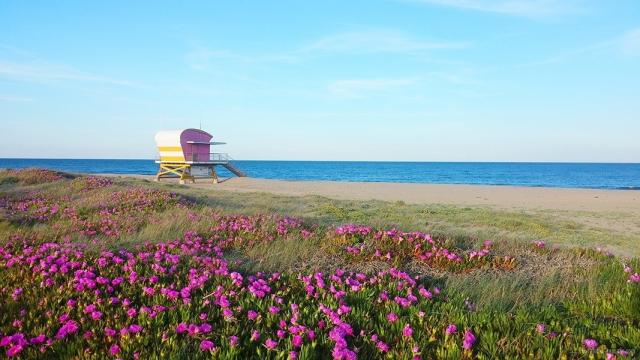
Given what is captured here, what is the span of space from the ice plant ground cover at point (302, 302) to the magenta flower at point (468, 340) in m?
0.02

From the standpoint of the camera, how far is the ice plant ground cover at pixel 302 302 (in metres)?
3.84

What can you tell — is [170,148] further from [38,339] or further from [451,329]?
[451,329]

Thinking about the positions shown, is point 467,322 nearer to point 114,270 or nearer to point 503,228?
point 114,270

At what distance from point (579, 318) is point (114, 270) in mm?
5147

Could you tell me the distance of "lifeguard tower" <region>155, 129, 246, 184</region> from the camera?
137 feet

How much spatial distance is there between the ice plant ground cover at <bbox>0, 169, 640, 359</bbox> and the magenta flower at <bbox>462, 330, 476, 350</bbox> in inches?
0.7

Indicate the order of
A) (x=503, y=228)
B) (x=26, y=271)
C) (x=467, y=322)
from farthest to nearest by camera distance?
(x=503, y=228) → (x=26, y=271) → (x=467, y=322)

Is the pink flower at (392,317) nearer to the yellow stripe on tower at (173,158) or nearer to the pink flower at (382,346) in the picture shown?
the pink flower at (382,346)

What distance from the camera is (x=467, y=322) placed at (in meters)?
4.40

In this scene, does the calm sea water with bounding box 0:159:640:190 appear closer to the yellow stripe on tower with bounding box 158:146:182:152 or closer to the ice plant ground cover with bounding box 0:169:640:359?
the yellow stripe on tower with bounding box 158:146:182:152

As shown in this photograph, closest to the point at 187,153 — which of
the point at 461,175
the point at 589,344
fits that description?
the point at 589,344

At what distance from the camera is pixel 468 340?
3812 millimetres

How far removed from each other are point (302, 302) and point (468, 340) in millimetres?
1756

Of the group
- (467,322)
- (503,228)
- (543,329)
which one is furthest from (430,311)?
(503,228)
